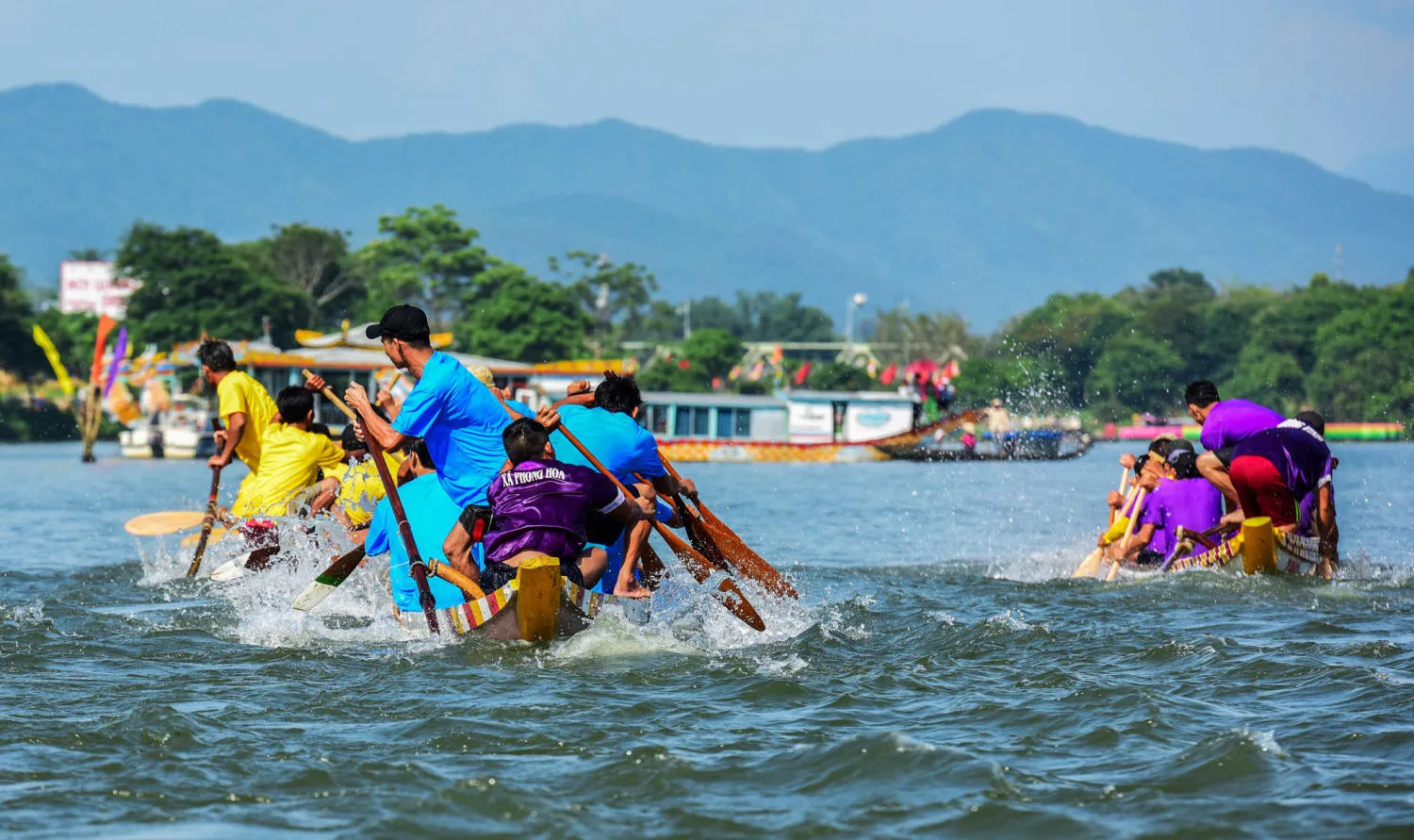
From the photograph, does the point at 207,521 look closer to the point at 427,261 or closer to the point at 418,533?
the point at 418,533

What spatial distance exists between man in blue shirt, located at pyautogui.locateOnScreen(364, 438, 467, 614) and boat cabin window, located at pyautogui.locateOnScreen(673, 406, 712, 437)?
4560 centimetres

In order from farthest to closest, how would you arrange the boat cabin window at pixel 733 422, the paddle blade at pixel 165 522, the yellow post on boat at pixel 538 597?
the boat cabin window at pixel 733 422, the paddle blade at pixel 165 522, the yellow post on boat at pixel 538 597

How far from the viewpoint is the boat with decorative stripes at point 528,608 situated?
8.67 metres

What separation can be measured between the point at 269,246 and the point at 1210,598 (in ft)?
301

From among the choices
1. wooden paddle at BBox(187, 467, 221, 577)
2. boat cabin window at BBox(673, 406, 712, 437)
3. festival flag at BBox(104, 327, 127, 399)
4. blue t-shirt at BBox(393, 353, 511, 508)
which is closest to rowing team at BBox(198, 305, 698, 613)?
blue t-shirt at BBox(393, 353, 511, 508)

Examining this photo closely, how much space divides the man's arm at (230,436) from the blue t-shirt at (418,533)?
3071 mm

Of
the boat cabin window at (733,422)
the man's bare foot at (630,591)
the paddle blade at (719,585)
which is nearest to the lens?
the man's bare foot at (630,591)

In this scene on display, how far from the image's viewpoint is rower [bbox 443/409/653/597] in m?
8.52

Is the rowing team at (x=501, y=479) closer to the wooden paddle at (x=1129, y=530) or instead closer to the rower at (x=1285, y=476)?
the wooden paddle at (x=1129, y=530)

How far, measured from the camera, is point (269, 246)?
97562 mm

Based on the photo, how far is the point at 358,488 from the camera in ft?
40.1

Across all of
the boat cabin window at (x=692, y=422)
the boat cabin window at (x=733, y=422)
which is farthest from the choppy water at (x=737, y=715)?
the boat cabin window at (x=733, y=422)

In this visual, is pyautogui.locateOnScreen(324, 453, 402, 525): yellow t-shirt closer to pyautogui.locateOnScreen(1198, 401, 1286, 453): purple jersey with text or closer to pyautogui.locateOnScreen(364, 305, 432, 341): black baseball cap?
pyautogui.locateOnScreen(364, 305, 432, 341): black baseball cap

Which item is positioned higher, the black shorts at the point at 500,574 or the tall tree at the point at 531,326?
the tall tree at the point at 531,326
